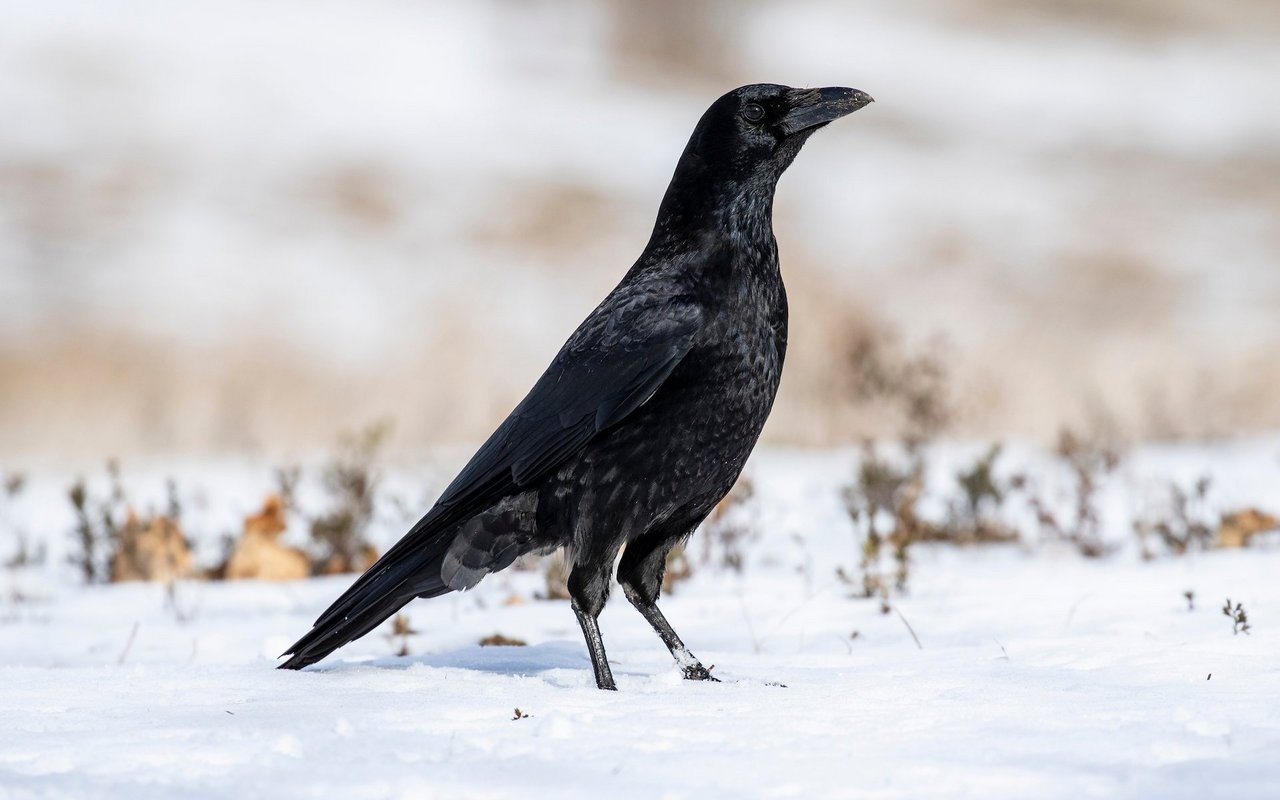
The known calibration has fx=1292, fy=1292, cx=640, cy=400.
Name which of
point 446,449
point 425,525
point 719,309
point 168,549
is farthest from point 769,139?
point 446,449

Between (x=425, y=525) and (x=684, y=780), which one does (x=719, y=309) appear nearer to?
(x=425, y=525)

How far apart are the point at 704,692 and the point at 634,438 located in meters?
0.73

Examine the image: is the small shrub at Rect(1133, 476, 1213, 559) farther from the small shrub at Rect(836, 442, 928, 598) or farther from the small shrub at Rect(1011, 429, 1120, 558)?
the small shrub at Rect(836, 442, 928, 598)

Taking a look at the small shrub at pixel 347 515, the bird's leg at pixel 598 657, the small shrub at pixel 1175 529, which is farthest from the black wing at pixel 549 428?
the small shrub at pixel 1175 529

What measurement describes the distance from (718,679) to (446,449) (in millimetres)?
6362

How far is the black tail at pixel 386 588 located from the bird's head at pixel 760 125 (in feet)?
4.58

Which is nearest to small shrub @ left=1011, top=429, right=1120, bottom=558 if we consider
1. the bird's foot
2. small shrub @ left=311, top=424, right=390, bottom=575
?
the bird's foot

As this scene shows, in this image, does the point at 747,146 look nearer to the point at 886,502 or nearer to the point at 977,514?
the point at 886,502

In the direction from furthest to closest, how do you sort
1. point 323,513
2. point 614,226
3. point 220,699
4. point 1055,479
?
point 614,226
point 1055,479
point 323,513
point 220,699

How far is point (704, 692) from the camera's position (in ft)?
10.5

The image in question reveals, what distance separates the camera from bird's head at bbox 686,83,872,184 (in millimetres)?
4008

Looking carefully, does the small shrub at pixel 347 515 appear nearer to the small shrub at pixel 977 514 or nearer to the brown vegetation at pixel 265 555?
the brown vegetation at pixel 265 555

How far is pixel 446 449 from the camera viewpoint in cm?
966

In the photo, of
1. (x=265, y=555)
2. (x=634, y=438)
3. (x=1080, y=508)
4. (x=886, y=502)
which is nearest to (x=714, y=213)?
(x=634, y=438)
